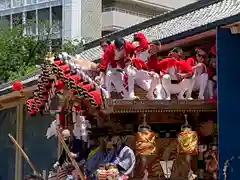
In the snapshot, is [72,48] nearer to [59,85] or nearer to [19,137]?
[19,137]

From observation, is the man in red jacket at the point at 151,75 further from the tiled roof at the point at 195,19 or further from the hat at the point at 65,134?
the hat at the point at 65,134

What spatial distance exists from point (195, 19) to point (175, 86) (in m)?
1.01

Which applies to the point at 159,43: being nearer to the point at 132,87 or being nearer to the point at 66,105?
the point at 132,87

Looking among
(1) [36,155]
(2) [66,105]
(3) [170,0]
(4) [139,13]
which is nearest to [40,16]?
(4) [139,13]

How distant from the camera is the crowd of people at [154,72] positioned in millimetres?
6336

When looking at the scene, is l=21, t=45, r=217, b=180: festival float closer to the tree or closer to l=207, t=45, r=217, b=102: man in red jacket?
l=207, t=45, r=217, b=102: man in red jacket

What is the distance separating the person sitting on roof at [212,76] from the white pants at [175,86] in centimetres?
21

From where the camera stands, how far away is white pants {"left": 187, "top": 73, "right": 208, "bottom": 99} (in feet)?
20.9

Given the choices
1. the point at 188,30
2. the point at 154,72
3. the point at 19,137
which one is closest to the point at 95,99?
the point at 154,72

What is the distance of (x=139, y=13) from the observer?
26.8m

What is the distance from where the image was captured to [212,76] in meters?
6.43

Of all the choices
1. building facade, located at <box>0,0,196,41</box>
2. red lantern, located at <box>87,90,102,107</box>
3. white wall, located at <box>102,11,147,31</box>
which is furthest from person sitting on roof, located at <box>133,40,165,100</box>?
white wall, located at <box>102,11,147,31</box>

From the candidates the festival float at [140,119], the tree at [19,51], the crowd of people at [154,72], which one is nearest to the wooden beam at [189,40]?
the crowd of people at [154,72]

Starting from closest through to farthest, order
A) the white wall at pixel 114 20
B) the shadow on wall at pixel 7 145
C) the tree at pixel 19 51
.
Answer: the shadow on wall at pixel 7 145, the tree at pixel 19 51, the white wall at pixel 114 20
